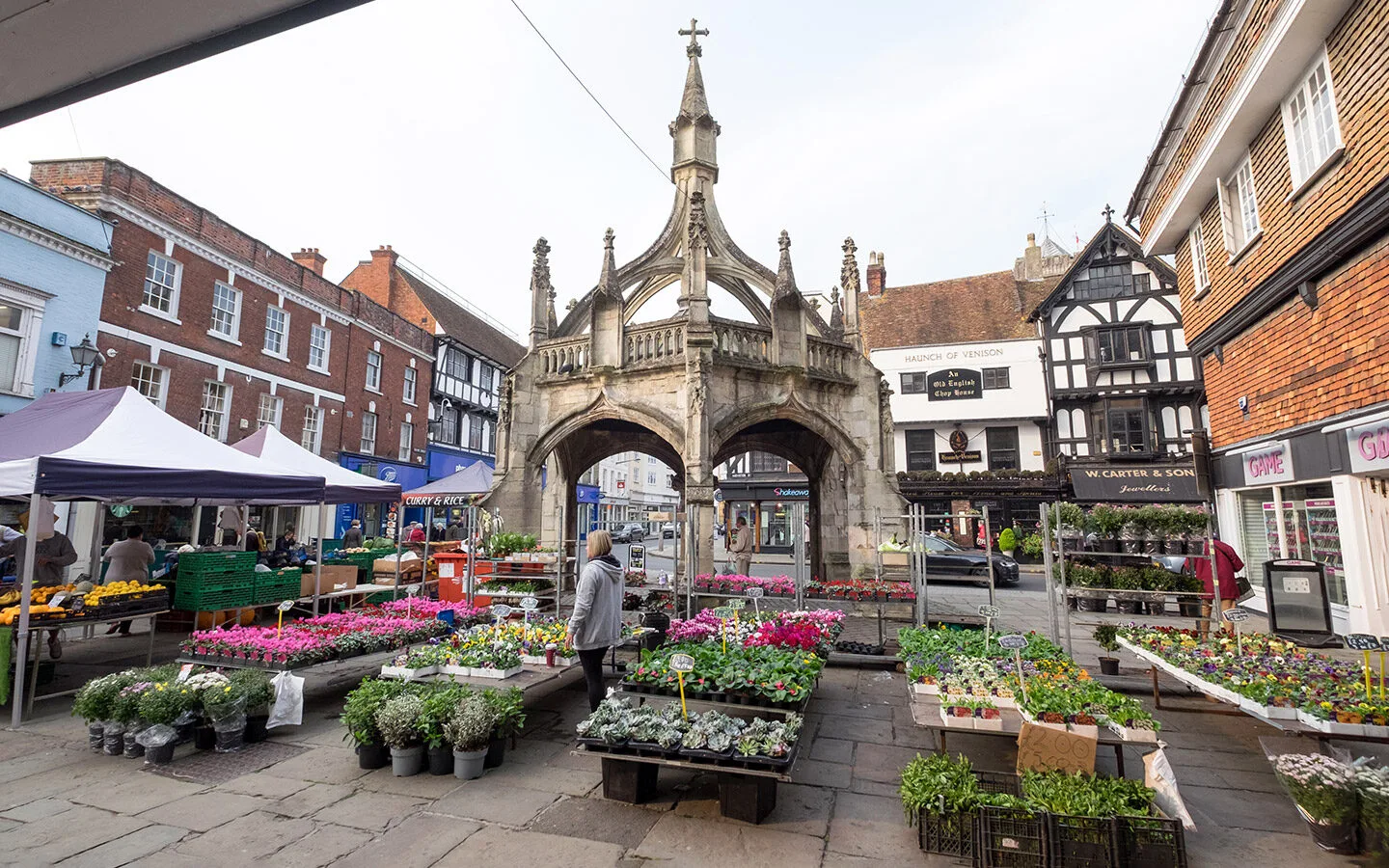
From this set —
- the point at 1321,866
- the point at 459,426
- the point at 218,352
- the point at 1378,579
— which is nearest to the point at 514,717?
the point at 1321,866

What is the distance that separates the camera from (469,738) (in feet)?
15.4

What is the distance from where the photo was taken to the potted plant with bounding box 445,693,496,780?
15.5 feet

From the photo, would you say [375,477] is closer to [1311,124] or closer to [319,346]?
[319,346]

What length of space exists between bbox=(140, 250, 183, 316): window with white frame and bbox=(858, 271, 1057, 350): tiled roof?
24.0 meters

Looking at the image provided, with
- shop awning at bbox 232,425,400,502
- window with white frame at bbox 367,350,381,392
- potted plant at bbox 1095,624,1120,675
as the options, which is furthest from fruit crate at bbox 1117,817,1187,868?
window with white frame at bbox 367,350,381,392

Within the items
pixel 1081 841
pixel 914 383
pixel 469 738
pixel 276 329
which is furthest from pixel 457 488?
pixel 914 383

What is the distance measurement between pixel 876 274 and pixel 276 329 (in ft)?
86.0

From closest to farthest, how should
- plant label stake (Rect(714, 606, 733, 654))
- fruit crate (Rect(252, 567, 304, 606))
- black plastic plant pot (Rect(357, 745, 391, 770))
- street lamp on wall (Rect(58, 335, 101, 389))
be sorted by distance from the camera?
black plastic plant pot (Rect(357, 745, 391, 770)), plant label stake (Rect(714, 606, 733, 654)), fruit crate (Rect(252, 567, 304, 606)), street lamp on wall (Rect(58, 335, 101, 389))

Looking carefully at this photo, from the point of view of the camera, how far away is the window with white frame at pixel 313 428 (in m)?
21.7

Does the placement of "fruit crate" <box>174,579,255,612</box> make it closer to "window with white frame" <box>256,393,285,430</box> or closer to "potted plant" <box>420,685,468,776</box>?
"potted plant" <box>420,685,468,776</box>

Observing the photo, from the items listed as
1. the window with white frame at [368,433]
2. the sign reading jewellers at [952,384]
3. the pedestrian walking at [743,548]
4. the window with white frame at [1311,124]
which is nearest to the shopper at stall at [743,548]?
the pedestrian walking at [743,548]

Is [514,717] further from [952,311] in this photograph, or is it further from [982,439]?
[952,311]

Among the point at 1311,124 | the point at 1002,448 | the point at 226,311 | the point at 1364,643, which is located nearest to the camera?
the point at 1364,643

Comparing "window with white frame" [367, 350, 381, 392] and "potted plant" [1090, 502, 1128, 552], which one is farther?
"window with white frame" [367, 350, 381, 392]
